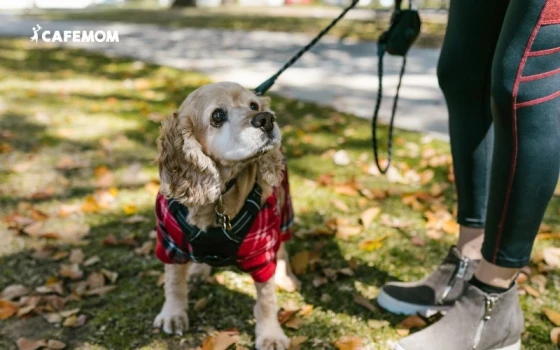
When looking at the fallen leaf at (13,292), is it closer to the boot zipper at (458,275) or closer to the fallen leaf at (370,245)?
the fallen leaf at (370,245)

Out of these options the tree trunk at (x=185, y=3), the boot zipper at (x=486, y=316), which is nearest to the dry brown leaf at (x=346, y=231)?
the boot zipper at (x=486, y=316)

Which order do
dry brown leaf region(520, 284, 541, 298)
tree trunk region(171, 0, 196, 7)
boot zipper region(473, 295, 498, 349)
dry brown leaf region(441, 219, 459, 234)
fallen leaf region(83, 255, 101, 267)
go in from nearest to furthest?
boot zipper region(473, 295, 498, 349), dry brown leaf region(520, 284, 541, 298), fallen leaf region(83, 255, 101, 267), dry brown leaf region(441, 219, 459, 234), tree trunk region(171, 0, 196, 7)

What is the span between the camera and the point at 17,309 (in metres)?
2.78

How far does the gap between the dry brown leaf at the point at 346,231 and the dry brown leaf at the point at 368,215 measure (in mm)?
90

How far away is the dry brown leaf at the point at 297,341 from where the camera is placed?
2.50 metres

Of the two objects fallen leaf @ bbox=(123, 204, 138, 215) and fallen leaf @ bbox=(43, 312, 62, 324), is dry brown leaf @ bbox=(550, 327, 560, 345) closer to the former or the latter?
fallen leaf @ bbox=(43, 312, 62, 324)

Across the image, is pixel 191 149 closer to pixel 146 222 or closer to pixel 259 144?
pixel 259 144

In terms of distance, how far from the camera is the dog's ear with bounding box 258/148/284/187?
239 centimetres

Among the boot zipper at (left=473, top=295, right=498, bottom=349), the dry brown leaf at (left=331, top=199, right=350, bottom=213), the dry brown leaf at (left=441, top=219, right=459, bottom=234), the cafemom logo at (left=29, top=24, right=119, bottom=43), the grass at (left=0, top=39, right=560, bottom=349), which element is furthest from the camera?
the cafemom logo at (left=29, top=24, right=119, bottom=43)

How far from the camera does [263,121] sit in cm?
222

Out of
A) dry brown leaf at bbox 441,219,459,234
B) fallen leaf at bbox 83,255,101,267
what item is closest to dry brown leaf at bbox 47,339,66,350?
fallen leaf at bbox 83,255,101,267

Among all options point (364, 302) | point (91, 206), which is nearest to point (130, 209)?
point (91, 206)

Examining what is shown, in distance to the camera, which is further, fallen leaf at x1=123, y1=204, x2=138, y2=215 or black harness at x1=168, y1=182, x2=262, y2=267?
fallen leaf at x1=123, y1=204, x2=138, y2=215

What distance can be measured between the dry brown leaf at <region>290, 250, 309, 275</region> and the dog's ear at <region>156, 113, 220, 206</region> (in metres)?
0.99
